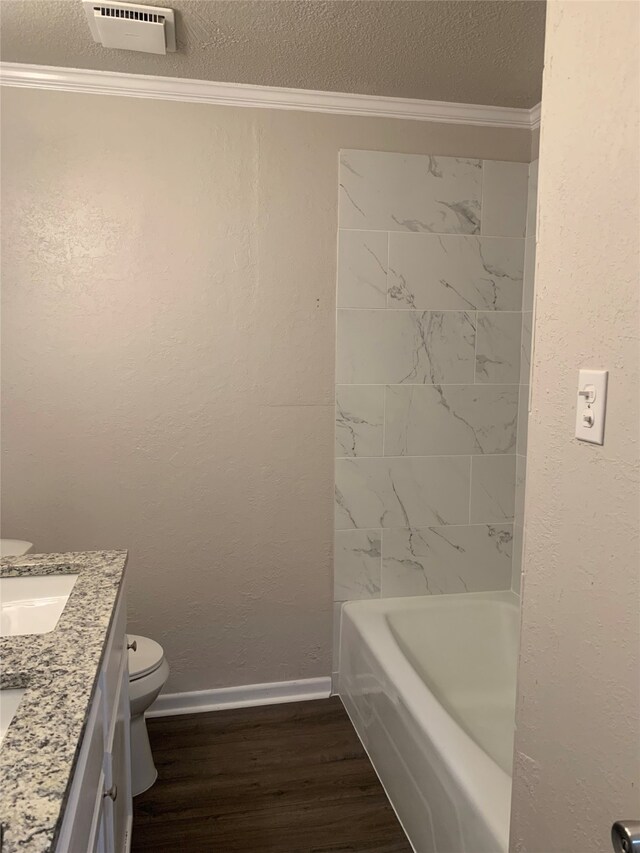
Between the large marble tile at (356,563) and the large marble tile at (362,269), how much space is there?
976mm

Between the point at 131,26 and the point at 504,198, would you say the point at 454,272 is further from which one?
the point at 131,26

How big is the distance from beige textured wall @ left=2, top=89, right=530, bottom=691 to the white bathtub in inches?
14.1

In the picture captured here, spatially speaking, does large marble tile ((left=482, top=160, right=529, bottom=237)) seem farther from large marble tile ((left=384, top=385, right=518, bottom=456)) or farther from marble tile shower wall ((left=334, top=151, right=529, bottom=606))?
large marble tile ((left=384, top=385, right=518, bottom=456))

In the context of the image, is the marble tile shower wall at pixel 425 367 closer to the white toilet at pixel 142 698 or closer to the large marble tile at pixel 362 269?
the large marble tile at pixel 362 269

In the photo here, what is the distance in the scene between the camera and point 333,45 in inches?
86.9

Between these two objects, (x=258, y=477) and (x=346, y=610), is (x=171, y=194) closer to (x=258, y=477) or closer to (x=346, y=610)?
(x=258, y=477)

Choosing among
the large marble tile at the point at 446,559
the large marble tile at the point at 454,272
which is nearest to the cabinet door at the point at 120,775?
the large marble tile at the point at 446,559

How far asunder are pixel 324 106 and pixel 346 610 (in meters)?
2.06

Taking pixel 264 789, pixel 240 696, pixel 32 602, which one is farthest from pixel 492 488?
pixel 32 602

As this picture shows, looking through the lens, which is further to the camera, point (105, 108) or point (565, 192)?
point (105, 108)

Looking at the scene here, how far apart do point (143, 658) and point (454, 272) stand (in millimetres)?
1933

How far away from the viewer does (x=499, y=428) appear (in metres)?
2.93

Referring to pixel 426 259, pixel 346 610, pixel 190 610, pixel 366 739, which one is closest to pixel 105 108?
pixel 426 259

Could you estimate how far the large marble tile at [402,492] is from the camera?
9.26ft
